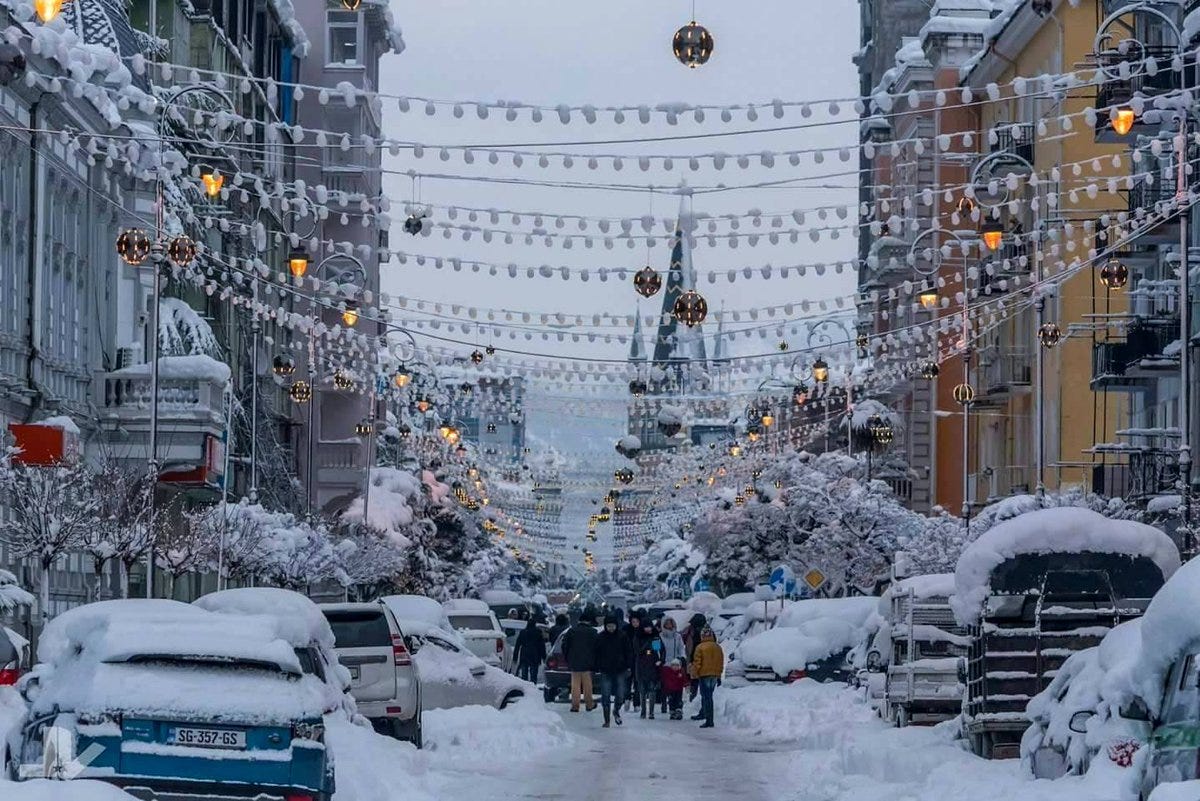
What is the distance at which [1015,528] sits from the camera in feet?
78.5

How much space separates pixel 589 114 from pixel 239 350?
48.1 m

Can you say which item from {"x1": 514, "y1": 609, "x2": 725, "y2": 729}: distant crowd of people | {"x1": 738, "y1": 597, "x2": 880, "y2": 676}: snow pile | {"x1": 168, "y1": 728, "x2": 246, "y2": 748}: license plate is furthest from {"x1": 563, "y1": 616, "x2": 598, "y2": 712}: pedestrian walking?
{"x1": 168, "y1": 728, "x2": 246, "y2": 748}: license plate

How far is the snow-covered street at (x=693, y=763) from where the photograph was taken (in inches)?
779

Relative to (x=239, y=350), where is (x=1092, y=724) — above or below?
below

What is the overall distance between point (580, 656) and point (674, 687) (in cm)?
205

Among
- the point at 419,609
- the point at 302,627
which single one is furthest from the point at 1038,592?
the point at 419,609

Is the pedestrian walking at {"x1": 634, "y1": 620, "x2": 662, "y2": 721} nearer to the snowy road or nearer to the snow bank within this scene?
the snowy road

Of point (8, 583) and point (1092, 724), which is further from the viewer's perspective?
point (8, 583)

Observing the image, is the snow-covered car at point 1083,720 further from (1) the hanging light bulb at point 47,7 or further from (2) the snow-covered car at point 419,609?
(2) the snow-covered car at point 419,609

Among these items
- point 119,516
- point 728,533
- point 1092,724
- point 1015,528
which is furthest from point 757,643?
point 728,533

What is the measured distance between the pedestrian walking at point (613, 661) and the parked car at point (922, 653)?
7721mm

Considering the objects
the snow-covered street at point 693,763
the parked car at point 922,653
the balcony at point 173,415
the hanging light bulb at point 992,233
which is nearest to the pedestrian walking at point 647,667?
the snow-covered street at point 693,763

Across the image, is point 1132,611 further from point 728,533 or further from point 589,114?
point 728,533

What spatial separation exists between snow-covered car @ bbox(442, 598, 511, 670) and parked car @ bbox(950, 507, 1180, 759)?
2428cm
